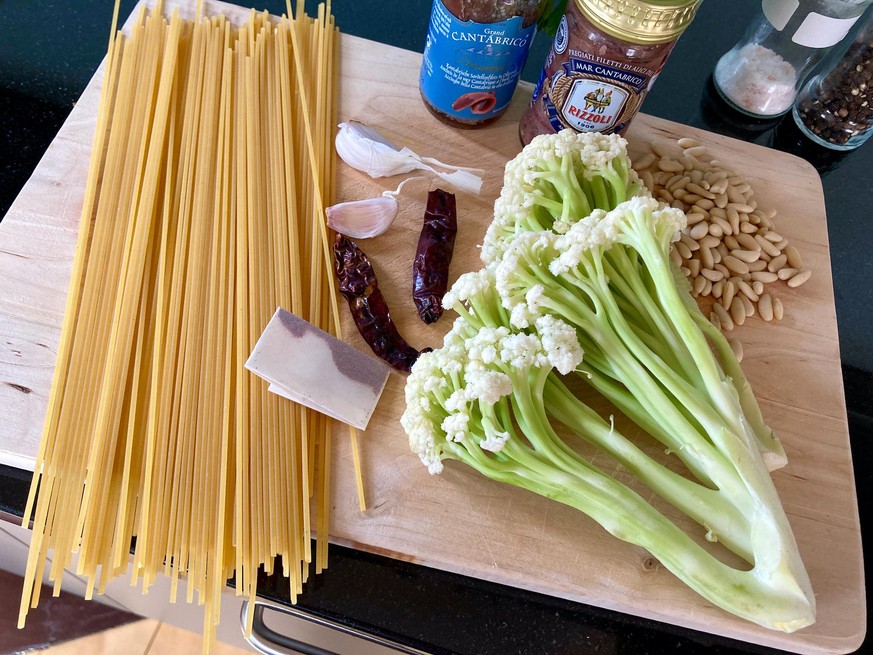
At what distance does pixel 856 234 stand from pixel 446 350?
119cm

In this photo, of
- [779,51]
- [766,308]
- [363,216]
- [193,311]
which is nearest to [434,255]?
[363,216]

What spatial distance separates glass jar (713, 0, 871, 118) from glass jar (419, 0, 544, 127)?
0.62m

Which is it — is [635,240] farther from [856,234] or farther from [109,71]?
[109,71]

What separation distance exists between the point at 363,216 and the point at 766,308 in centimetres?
77

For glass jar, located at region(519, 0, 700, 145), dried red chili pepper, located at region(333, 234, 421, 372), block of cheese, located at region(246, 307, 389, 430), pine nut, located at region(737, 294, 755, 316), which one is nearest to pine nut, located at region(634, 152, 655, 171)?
glass jar, located at region(519, 0, 700, 145)

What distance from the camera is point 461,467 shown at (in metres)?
1.04

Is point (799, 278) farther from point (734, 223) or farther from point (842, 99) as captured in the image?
point (842, 99)

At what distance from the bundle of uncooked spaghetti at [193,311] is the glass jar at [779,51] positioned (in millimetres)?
969

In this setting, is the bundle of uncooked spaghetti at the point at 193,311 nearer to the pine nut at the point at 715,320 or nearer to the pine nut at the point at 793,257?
the pine nut at the point at 715,320

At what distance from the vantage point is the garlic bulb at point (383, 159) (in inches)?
49.2

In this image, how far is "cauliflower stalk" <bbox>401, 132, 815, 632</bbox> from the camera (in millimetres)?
917

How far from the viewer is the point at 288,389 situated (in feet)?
3.32

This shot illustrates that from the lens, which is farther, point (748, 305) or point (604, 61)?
point (748, 305)

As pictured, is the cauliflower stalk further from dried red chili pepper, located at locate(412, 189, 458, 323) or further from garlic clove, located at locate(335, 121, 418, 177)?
garlic clove, located at locate(335, 121, 418, 177)
